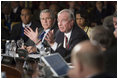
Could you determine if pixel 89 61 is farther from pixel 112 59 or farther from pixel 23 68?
pixel 23 68

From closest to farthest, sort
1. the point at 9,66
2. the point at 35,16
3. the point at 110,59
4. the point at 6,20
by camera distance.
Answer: the point at 110,59 < the point at 9,66 < the point at 6,20 < the point at 35,16

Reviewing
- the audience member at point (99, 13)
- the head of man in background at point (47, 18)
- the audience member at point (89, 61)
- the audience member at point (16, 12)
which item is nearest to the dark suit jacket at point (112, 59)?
the audience member at point (89, 61)

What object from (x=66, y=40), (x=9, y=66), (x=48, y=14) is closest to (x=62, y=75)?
(x=9, y=66)

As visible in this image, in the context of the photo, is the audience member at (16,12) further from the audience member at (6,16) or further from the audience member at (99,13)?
the audience member at (99,13)

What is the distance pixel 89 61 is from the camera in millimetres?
1517

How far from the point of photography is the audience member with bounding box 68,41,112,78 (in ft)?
4.98

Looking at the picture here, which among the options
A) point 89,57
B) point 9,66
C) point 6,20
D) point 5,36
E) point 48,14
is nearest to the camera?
point 89,57

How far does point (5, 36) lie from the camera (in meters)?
4.90

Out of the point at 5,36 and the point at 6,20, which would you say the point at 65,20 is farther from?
the point at 6,20

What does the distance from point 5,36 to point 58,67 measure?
109 inches

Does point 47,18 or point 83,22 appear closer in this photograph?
point 47,18

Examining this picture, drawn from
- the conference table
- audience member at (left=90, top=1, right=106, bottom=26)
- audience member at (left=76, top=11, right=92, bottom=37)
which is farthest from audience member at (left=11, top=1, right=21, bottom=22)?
the conference table

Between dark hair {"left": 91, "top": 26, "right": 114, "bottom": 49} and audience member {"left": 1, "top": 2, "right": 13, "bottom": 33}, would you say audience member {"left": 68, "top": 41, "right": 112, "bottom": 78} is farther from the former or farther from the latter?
audience member {"left": 1, "top": 2, "right": 13, "bottom": 33}

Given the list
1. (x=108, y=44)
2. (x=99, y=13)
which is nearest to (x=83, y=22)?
(x=108, y=44)
